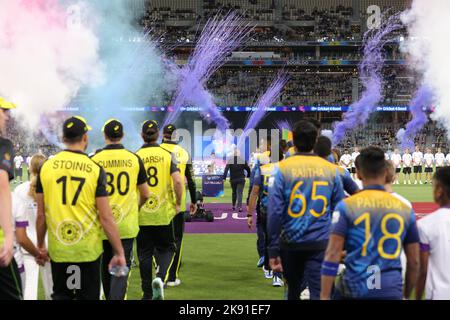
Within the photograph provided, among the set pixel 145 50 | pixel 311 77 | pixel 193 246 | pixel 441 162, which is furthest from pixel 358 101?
pixel 193 246

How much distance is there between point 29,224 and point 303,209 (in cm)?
293

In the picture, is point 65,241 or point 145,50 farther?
point 145,50

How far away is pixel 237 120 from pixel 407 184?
25266 millimetres

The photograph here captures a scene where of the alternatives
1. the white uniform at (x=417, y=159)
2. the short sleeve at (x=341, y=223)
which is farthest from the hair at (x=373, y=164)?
the white uniform at (x=417, y=159)

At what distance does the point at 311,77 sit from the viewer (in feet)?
Result: 202

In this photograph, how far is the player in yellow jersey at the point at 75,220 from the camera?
5.64 meters

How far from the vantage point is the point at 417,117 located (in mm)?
57125

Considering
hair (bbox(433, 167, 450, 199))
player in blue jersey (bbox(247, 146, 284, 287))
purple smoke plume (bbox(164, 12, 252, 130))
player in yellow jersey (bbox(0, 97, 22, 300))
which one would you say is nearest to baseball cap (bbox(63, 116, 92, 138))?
player in yellow jersey (bbox(0, 97, 22, 300))

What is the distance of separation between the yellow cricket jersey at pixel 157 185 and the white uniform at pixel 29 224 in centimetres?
170

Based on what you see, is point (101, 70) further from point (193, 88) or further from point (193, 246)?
point (193, 246)

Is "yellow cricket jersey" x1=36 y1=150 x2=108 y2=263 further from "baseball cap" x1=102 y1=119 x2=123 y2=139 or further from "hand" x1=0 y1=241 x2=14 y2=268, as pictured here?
"baseball cap" x1=102 y1=119 x2=123 y2=139

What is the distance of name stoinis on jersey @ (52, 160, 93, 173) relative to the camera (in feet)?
18.5

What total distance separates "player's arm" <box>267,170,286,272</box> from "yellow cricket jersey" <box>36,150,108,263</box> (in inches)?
56.2
